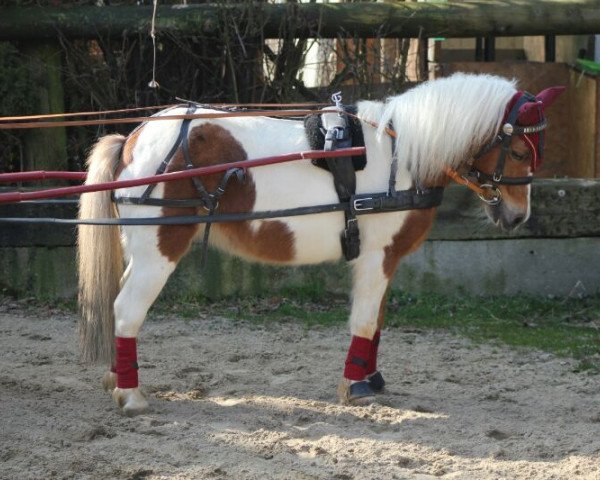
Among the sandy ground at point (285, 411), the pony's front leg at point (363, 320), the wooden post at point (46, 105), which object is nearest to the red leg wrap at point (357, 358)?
the pony's front leg at point (363, 320)

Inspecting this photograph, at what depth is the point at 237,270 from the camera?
24.3 feet

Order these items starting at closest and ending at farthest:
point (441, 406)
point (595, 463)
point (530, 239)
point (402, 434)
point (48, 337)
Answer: point (595, 463) < point (402, 434) < point (441, 406) < point (48, 337) < point (530, 239)

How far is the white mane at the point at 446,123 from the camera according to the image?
4.98 metres

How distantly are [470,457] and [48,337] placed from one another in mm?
3327

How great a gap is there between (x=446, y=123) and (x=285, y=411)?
1739 mm

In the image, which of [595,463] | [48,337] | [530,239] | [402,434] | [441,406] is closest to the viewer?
[595,463]

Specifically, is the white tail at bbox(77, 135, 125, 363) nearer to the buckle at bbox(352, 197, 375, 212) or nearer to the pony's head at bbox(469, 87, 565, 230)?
the buckle at bbox(352, 197, 375, 212)

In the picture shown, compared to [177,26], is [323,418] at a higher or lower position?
lower

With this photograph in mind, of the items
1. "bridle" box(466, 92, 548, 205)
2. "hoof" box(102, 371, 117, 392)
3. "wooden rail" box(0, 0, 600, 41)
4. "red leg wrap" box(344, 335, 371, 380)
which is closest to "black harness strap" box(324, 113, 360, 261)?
"red leg wrap" box(344, 335, 371, 380)

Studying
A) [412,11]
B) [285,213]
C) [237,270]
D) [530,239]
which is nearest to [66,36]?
[237,270]

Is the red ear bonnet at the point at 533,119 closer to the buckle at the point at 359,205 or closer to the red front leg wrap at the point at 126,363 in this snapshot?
the buckle at the point at 359,205

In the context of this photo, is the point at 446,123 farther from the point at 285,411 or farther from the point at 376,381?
the point at 285,411

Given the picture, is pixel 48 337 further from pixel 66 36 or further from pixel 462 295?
pixel 462 295

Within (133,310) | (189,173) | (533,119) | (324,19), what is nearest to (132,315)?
(133,310)
